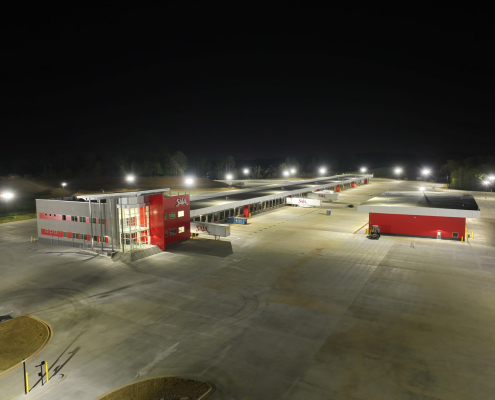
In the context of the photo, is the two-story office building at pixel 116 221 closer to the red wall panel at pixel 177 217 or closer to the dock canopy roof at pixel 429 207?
the red wall panel at pixel 177 217

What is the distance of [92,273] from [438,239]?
41092 millimetres

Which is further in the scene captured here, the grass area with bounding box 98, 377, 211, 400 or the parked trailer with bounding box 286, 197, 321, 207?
the parked trailer with bounding box 286, 197, 321, 207

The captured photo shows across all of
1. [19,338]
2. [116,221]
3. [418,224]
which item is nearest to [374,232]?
[418,224]

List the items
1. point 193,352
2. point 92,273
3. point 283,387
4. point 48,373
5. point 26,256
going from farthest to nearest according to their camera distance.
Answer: point 26,256 < point 92,273 < point 193,352 < point 48,373 < point 283,387

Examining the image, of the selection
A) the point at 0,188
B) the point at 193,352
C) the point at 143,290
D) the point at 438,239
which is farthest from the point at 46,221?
the point at 0,188

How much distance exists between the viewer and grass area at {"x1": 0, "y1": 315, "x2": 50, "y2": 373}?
54.3ft

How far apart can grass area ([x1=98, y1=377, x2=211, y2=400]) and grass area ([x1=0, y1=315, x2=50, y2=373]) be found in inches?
255

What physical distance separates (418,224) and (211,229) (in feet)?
91.1

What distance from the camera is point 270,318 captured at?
2070 centimetres

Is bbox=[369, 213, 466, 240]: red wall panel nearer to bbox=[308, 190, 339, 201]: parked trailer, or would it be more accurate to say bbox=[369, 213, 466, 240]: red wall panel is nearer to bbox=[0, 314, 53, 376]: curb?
bbox=[308, 190, 339, 201]: parked trailer

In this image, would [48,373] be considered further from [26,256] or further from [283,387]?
[26,256]

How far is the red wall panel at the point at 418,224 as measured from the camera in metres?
41.8

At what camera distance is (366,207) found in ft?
149

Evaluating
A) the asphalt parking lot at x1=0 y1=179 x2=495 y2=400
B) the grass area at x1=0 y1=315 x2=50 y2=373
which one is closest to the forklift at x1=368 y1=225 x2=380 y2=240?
the asphalt parking lot at x1=0 y1=179 x2=495 y2=400
